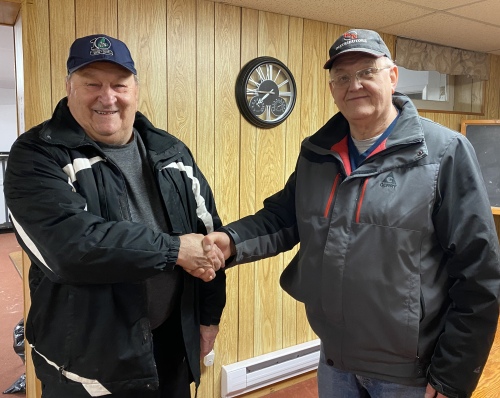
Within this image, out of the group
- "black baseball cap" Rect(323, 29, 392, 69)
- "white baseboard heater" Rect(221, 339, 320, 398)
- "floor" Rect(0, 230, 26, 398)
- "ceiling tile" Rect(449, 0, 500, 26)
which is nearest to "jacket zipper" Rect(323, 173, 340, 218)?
"black baseball cap" Rect(323, 29, 392, 69)

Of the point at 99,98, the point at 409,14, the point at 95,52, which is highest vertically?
the point at 409,14

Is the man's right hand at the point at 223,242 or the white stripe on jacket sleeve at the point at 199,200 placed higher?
the white stripe on jacket sleeve at the point at 199,200

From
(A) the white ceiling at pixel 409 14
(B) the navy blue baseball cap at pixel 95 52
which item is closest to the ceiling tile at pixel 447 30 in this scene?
(A) the white ceiling at pixel 409 14

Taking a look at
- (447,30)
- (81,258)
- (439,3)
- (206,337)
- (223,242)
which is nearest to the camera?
(81,258)

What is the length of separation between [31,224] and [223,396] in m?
1.79

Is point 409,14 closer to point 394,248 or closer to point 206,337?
point 394,248

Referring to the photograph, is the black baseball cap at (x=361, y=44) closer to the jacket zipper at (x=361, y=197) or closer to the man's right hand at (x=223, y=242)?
the jacket zipper at (x=361, y=197)

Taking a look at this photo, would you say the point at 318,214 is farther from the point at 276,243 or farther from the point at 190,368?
the point at 190,368

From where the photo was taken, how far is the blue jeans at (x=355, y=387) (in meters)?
1.27

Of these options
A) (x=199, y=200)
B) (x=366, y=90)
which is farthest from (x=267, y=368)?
(x=366, y=90)

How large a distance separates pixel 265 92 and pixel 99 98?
1.27 m

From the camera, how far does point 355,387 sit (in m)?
1.39

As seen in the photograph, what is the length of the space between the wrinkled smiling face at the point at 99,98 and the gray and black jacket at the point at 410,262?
72cm

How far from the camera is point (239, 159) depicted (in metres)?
2.48
